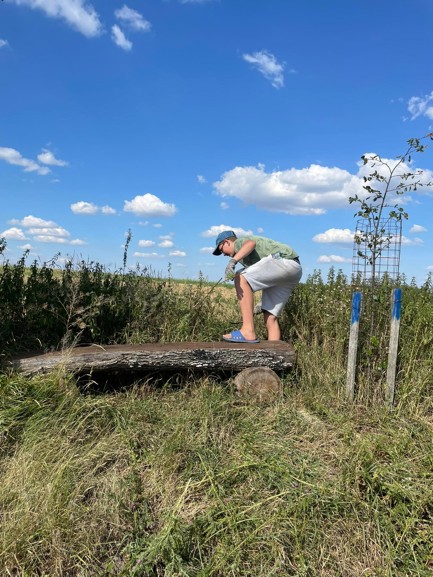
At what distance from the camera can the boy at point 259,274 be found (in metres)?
4.94

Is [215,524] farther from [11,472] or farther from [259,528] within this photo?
[11,472]

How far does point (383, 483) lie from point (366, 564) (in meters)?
0.50

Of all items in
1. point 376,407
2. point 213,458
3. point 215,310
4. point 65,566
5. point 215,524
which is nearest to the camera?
point 65,566

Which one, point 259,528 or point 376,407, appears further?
point 376,407

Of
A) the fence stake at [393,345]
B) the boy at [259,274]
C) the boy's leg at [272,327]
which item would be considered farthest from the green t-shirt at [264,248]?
the fence stake at [393,345]

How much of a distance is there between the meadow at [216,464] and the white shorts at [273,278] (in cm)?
55

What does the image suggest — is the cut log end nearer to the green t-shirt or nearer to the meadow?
the meadow

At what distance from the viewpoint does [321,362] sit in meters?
4.79

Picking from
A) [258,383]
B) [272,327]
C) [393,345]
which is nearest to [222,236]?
[272,327]

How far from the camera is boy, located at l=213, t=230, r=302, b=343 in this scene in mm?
4938

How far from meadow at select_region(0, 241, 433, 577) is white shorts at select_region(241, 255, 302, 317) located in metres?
0.55

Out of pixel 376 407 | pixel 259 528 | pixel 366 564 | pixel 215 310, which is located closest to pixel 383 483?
pixel 366 564

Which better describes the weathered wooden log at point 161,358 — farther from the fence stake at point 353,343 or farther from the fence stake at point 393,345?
the fence stake at point 393,345

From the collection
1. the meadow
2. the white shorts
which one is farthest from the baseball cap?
the meadow
